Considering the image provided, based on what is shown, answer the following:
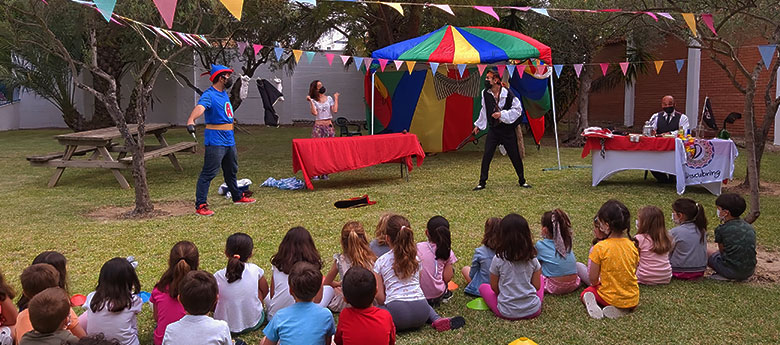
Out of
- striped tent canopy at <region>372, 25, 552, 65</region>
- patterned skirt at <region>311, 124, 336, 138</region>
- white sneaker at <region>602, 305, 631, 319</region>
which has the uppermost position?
striped tent canopy at <region>372, 25, 552, 65</region>

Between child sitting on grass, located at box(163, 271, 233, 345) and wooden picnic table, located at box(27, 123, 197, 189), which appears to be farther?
wooden picnic table, located at box(27, 123, 197, 189)

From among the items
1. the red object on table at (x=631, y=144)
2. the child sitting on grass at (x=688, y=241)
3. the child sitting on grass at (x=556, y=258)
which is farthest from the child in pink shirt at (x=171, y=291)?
the red object on table at (x=631, y=144)

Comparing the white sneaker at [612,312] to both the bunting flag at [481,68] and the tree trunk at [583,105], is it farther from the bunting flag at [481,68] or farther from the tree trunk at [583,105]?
the tree trunk at [583,105]

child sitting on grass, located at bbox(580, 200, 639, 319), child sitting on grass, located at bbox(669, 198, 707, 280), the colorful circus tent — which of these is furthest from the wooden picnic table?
child sitting on grass, located at bbox(669, 198, 707, 280)

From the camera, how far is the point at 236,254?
3713mm

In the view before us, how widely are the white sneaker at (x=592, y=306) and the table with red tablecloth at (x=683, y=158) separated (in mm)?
4346

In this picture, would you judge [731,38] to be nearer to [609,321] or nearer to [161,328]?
[609,321]

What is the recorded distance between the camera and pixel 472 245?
18.1 feet

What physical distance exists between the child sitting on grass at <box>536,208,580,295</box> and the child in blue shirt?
1633 mm

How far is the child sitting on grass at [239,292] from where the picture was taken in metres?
3.57

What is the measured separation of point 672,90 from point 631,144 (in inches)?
397

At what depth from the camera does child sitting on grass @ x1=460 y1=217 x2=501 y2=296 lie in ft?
13.2

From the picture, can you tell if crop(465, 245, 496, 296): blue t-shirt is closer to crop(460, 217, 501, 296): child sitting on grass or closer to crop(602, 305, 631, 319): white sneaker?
crop(460, 217, 501, 296): child sitting on grass

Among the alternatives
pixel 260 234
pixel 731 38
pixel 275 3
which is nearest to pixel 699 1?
pixel 260 234
